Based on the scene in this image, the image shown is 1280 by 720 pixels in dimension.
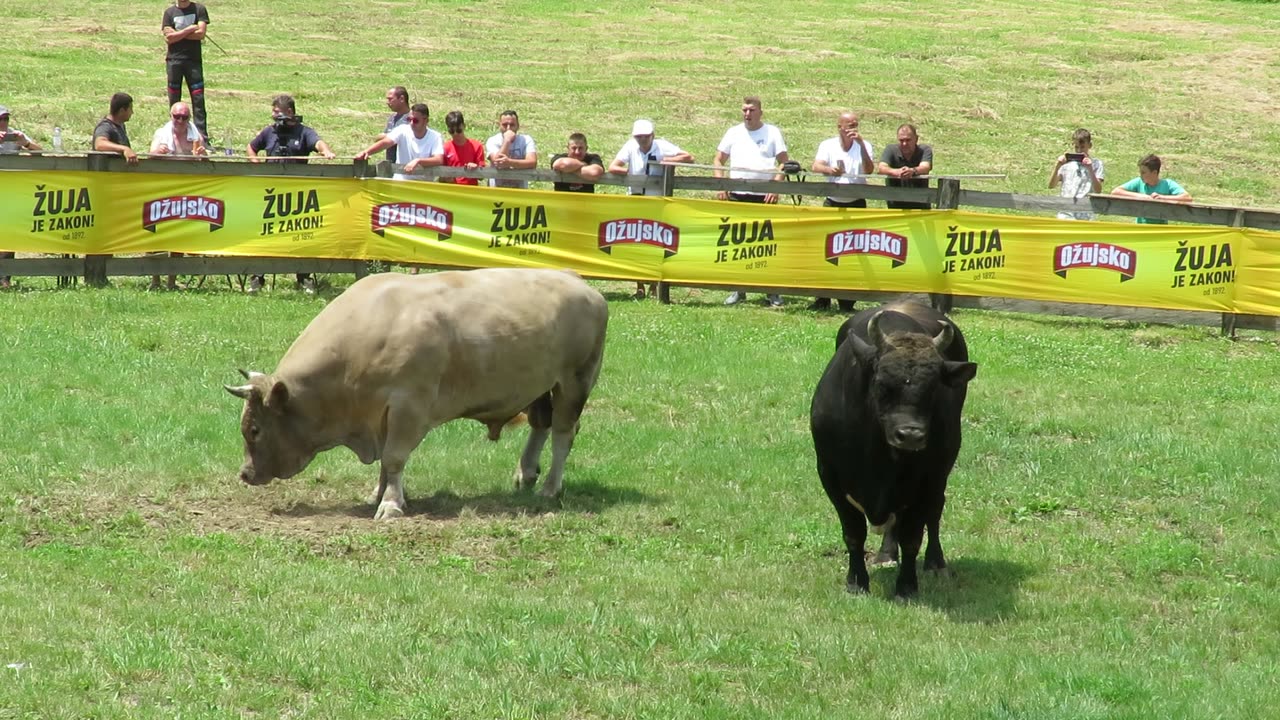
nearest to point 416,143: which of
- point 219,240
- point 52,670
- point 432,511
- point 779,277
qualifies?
point 219,240

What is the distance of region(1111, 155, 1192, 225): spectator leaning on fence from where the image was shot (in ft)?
65.6

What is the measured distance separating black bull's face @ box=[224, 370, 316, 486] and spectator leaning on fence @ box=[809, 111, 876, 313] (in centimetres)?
1009

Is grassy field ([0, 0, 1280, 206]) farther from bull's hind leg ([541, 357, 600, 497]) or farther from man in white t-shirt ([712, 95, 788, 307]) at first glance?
bull's hind leg ([541, 357, 600, 497])

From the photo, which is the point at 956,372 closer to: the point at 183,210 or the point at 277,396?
the point at 277,396

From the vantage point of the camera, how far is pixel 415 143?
20.5m

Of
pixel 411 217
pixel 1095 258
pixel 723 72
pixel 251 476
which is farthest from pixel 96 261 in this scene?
pixel 723 72

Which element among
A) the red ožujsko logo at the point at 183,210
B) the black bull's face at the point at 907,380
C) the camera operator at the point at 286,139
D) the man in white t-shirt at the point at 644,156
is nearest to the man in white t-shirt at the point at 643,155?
the man in white t-shirt at the point at 644,156

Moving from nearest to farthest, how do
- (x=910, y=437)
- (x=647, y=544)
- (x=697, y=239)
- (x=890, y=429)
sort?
(x=910, y=437)
(x=890, y=429)
(x=647, y=544)
(x=697, y=239)

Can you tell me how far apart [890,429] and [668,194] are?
457 inches

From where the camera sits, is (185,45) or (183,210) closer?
(183,210)

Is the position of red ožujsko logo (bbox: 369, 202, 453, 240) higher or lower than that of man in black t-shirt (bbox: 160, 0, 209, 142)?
lower

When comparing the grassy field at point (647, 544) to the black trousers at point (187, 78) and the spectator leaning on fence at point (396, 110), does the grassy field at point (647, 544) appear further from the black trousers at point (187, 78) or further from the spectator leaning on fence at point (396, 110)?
the black trousers at point (187, 78)

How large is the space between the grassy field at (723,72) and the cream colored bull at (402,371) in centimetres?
1718

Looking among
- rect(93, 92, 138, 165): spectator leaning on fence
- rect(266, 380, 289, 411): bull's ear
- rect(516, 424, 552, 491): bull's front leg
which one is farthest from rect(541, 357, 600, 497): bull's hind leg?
rect(93, 92, 138, 165): spectator leaning on fence
